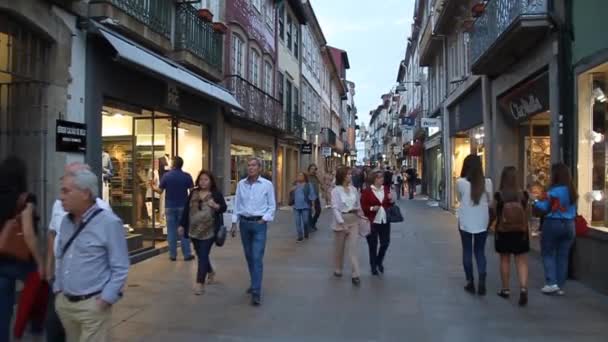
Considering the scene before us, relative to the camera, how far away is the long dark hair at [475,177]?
784 centimetres

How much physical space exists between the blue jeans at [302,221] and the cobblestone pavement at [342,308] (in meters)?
3.25

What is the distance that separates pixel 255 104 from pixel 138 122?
7.49 metres

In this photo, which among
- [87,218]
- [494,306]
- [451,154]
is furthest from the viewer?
[451,154]

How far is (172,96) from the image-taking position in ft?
Result: 42.3

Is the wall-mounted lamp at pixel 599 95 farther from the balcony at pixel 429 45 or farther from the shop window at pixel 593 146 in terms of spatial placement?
the balcony at pixel 429 45

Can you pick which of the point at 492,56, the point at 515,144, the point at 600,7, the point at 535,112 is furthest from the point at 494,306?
the point at 515,144

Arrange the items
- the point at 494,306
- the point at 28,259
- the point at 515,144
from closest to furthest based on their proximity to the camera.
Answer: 1. the point at 28,259
2. the point at 494,306
3. the point at 515,144

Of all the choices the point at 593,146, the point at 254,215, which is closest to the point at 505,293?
the point at 593,146

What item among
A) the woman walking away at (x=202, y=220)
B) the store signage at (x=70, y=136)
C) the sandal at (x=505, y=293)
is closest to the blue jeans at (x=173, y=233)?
the store signage at (x=70, y=136)

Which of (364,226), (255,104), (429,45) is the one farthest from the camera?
(429,45)

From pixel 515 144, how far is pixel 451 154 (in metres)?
8.76

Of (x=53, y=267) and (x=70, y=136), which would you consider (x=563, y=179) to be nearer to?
(x=53, y=267)

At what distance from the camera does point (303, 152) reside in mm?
31766

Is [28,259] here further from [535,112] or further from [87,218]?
[535,112]
